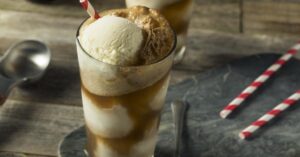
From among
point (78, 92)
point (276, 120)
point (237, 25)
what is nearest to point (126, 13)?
point (78, 92)

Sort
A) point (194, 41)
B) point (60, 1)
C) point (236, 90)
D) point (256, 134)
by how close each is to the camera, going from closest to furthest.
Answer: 1. point (256, 134)
2. point (236, 90)
3. point (194, 41)
4. point (60, 1)

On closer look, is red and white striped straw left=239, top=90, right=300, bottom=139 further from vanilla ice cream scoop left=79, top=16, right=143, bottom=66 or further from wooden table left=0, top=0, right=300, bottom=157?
vanilla ice cream scoop left=79, top=16, right=143, bottom=66

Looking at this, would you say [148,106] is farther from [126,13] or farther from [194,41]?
[194,41]

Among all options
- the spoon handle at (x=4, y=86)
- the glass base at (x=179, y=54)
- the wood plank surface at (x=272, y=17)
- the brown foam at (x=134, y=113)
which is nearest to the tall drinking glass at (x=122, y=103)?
the brown foam at (x=134, y=113)

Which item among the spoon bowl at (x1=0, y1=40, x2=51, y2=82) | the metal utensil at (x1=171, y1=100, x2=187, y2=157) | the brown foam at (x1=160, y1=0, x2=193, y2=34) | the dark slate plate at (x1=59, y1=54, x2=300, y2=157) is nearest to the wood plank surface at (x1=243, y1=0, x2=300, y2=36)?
the dark slate plate at (x1=59, y1=54, x2=300, y2=157)

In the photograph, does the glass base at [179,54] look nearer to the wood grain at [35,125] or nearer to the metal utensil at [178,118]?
the metal utensil at [178,118]

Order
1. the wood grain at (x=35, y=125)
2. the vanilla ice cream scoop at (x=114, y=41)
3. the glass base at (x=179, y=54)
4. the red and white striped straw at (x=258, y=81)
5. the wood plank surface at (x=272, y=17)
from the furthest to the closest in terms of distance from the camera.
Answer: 1. the wood plank surface at (x=272, y=17)
2. the glass base at (x=179, y=54)
3. the red and white striped straw at (x=258, y=81)
4. the wood grain at (x=35, y=125)
5. the vanilla ice cream scoop at (x=114, y=41)
